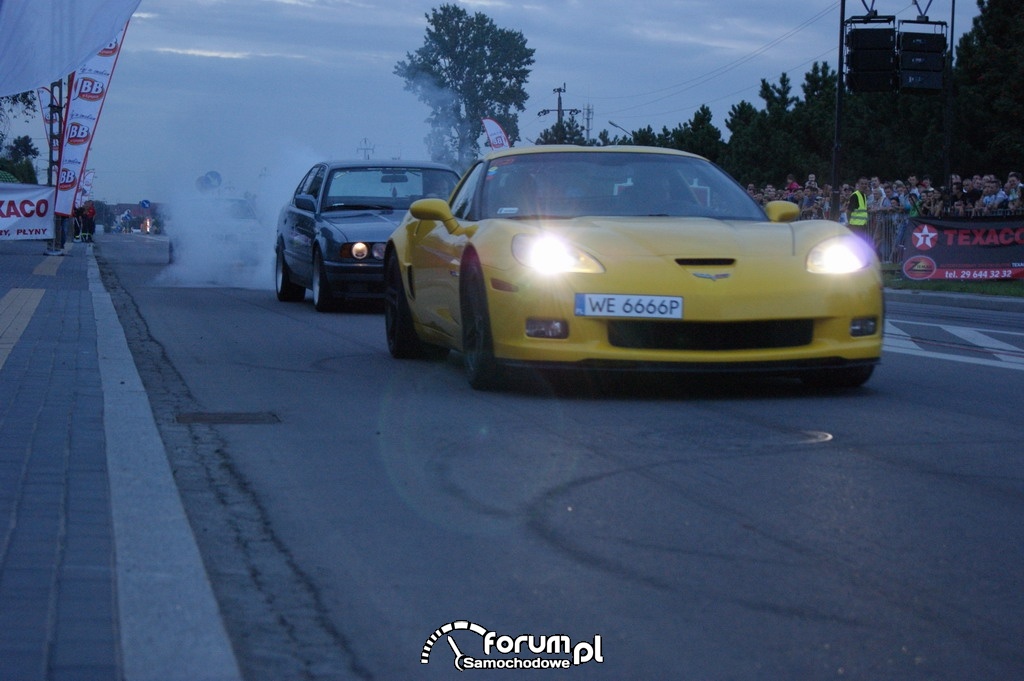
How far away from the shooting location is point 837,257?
7.26m

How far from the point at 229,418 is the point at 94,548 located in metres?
2.78

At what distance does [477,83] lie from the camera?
4094 inches

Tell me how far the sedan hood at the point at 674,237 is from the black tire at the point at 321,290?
264 inches

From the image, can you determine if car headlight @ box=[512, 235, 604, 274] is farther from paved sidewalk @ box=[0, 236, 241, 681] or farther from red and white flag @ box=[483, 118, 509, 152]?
red and white flag @ box=[483, 118, 509, 152]

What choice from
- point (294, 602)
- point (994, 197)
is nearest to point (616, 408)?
point (294, 602)

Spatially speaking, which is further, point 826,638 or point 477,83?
point 477,83

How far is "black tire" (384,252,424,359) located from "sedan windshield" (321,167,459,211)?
5.35 m

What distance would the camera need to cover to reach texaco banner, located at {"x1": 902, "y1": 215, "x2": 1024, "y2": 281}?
20.9 m

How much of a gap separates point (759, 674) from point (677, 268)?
4.12 metres

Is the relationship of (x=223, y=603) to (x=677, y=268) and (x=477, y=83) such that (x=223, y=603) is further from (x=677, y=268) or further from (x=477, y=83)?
(x=477, y=83)

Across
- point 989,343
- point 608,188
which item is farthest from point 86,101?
point 608,188

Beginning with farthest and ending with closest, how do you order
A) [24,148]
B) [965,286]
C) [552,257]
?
[24,148] → [965,286] → [552,257]

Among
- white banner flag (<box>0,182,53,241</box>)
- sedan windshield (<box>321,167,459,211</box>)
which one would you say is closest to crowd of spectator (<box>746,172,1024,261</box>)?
sedan windshield (<box>321,167,459,211</box>)

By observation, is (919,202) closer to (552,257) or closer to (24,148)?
(552,257)
